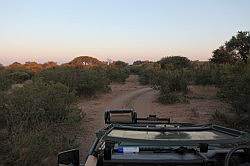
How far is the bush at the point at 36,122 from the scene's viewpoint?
8.34m

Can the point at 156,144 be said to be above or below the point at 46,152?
above

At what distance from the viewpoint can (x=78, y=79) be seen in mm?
30000

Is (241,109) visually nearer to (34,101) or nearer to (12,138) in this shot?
(34,101)

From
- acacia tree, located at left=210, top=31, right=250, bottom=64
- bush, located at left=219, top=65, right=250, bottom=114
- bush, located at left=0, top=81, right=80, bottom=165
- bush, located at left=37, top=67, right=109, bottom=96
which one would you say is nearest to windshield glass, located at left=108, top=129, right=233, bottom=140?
bush, located at left=0, top=81, right=80, bottom=165

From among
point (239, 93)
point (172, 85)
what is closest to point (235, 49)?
point (172, 85)

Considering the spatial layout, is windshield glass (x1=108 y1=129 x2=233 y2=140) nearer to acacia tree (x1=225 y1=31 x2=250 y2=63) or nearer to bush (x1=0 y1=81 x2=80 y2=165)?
bush (x1=0 y1=81 x2=80 y2=165)

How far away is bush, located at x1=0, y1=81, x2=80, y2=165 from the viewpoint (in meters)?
8.34

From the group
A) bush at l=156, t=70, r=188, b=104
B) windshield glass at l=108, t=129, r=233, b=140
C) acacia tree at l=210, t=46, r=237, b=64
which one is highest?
acacia tree at l=210, t=46, r=237, b=64

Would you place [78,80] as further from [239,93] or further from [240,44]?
[240,44]

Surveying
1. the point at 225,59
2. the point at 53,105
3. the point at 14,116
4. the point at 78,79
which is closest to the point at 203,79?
the point at 225,59

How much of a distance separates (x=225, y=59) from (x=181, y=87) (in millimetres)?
20332

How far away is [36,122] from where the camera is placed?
1112 centimetres

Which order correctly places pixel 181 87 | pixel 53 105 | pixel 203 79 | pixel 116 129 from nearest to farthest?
1. pixel 116 129
2. pixel 53 105
3. pixel 181 87
4. pixel 203 79

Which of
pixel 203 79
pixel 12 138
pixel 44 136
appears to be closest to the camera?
pixel 12 138
